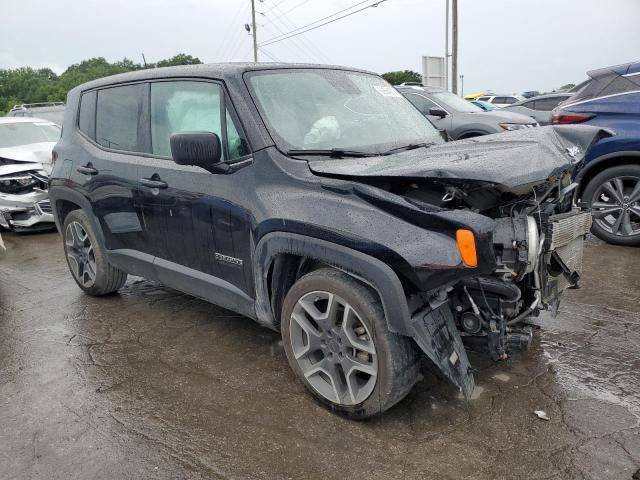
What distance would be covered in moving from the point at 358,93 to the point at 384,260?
1635mm

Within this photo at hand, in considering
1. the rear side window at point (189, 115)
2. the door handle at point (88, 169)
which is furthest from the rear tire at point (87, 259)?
the rear side window at point (189, 115)

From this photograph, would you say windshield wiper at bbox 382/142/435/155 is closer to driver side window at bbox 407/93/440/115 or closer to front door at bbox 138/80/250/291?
front door at bbox 138/80/250/291

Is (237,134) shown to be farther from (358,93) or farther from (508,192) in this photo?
(508,192)

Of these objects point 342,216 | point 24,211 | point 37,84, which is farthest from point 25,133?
point 37,84

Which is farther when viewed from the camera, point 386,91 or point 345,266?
point 386,91

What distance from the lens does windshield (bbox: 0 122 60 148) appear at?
8431 millimetres

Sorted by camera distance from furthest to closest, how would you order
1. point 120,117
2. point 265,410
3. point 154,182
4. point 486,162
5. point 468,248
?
point 120,117 < point 154,182 < point 265,410 < point 486,162 < point 468,248

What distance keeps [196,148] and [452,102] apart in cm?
803

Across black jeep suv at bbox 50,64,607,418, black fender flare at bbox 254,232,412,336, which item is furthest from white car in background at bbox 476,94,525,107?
black fender flare at bbox 254,232,412,336

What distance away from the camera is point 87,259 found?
4758 mm

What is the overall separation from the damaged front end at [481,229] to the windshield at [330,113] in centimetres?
38

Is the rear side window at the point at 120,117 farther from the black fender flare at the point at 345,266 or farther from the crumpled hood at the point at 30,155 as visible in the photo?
the crumpled hood at the point at 30,155

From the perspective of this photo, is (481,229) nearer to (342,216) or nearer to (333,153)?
(342,216)

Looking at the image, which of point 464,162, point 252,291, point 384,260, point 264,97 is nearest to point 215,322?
point 252,291
